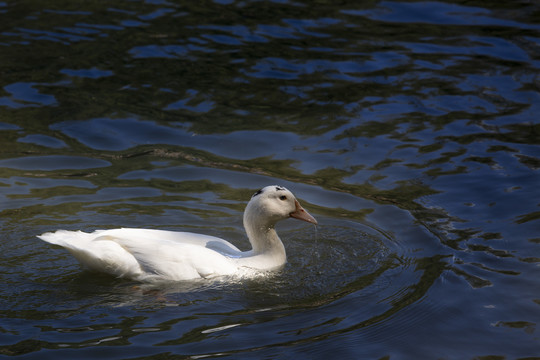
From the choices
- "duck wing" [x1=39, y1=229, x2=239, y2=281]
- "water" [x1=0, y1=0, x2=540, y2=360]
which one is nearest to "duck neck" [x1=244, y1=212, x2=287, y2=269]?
"water" [x1=0, y1=0, x2=540, y2=360]

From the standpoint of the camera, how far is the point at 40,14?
15.6 m

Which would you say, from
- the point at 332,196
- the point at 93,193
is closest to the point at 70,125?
the point at 93,193

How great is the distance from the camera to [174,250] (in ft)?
23.3

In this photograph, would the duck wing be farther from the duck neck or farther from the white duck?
the duck neck

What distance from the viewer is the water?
6301 millimetres

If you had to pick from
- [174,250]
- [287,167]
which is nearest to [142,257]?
[174,250]

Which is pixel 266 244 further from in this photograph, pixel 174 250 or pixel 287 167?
pixel 287 167

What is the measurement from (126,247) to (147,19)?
9237 mm

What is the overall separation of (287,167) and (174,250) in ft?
10.6

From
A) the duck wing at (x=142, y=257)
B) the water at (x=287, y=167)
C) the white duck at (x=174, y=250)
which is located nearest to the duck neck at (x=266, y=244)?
the white duck at (x=174, y=250)

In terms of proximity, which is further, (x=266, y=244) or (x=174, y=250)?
(x=266, y=244)

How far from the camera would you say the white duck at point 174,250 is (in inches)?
276

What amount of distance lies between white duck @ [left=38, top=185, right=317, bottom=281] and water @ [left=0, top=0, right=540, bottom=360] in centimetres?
15

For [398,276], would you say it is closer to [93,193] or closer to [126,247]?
[126,247]
